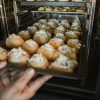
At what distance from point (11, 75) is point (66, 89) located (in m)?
0.32

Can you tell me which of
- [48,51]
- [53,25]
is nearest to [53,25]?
[53,25]

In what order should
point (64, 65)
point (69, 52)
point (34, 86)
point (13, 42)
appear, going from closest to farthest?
1. point (34, 86)
2. point (64, 65)
3. point (69, 52)
4. point (13, 42)

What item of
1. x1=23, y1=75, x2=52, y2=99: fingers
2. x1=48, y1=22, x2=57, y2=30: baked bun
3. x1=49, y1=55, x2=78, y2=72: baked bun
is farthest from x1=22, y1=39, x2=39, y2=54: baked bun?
x1=48, y1=22, x2=57, y2=30: baked bun

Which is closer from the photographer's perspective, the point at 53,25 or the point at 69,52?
the point at 69,52

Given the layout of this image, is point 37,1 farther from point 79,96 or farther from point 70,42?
point 79,96

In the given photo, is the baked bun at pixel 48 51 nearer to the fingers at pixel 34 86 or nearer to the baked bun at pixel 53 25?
the fingers at pixel 34 86

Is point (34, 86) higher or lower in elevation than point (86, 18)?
lower

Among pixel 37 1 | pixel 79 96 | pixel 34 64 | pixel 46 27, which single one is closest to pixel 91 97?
pixel 79 96

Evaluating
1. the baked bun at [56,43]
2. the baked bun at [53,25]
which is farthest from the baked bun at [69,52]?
the baked bun at [53,25]

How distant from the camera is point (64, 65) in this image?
0.96 meters

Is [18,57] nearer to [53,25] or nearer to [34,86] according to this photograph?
[34,86]

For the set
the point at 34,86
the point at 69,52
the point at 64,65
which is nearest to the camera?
the point at 34,86

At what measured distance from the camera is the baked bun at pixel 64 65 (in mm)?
935

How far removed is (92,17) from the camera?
3.54 ft
